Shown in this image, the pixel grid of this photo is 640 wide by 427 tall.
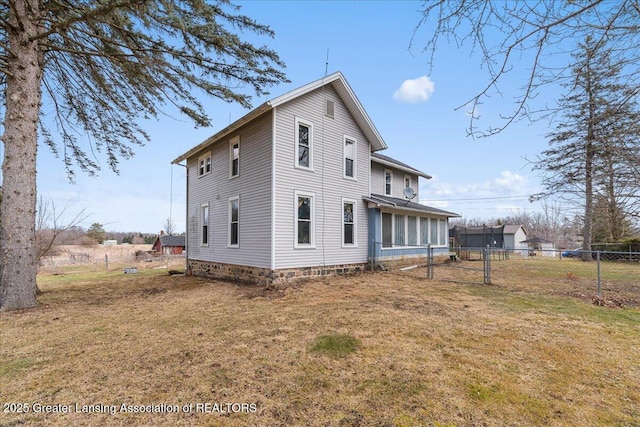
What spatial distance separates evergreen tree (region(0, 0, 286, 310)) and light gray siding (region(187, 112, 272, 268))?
2.19 m

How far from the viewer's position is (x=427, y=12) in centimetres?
250

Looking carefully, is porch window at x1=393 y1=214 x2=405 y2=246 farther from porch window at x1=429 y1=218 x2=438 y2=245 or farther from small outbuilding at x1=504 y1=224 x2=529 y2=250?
small outbuilding at x1=504 y1=224 x2=529 y2=250

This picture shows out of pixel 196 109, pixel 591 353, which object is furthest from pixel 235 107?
pixel 591 353

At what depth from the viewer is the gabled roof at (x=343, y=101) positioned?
911 cm

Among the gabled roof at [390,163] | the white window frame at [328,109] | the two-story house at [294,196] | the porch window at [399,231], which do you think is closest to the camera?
the two-story house at [294,196]

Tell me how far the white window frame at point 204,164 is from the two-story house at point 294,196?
0.21 feet

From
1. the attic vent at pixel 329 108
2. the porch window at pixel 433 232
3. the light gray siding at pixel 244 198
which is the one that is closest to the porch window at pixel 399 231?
the porch window at pixel 433 232

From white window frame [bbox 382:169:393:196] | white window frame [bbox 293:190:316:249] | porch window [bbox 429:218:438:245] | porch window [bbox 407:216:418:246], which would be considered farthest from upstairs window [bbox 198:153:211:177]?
porch window [bbox 429:218:438:245]

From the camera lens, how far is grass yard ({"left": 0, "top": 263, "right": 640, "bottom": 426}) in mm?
2553

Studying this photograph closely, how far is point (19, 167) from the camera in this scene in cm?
615

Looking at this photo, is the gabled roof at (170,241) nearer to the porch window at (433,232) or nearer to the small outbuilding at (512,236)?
the porch window at (433,232)

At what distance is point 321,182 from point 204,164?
20.0 feet

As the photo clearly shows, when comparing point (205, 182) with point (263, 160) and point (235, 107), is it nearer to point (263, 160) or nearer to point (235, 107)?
point (263, 160)

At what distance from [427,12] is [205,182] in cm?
1216
